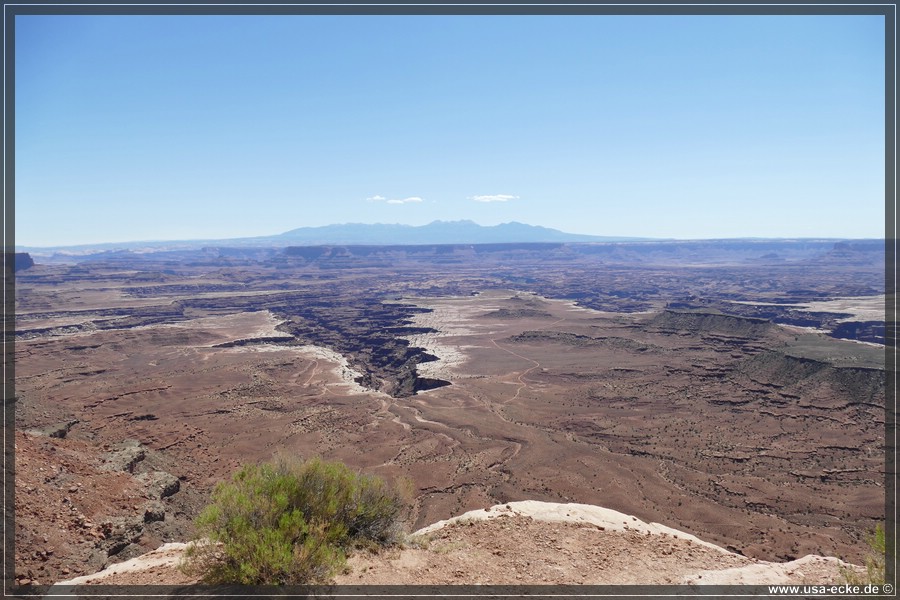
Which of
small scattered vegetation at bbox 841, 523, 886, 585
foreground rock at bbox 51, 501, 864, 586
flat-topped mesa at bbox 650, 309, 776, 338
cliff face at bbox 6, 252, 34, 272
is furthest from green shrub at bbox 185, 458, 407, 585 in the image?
cliff face at bbox 6, 252, 34, 272

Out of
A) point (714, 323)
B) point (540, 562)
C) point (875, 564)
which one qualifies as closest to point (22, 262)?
point (714, 323)

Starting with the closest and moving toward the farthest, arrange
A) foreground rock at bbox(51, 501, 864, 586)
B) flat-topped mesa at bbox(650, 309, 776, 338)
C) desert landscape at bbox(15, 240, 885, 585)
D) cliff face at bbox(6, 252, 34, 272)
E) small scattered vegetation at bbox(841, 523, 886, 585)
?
small scattered vegetation at bbox(841, 523, 886, 585) < foreground rock at bbox(51, 501, 864, 586) < desert landscape at bbox(15, 240, 885, 585) < flat-topped mesa at bbox(650, 309, 776, 338) < cliff face at bbox(6, 252, 34, 272)

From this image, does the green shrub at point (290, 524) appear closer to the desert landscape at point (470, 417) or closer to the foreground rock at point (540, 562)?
the foreground rock at point (540, 562)

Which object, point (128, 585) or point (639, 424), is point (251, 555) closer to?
point (128, 585)

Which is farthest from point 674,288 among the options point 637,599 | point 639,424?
point 637,599

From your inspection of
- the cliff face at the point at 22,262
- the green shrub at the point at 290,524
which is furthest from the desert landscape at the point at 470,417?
the cliff face at the point at 22,262

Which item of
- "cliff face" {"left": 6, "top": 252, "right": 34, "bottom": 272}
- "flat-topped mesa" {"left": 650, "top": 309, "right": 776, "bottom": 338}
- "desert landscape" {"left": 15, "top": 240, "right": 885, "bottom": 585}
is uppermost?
"cliff face" {"left": 6, "top": 252, "right": 34, "bottom": 272}

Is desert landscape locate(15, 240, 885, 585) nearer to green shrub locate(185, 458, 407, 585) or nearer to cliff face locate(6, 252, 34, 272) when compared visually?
green shrub locate(185, 458, 407, 585)
